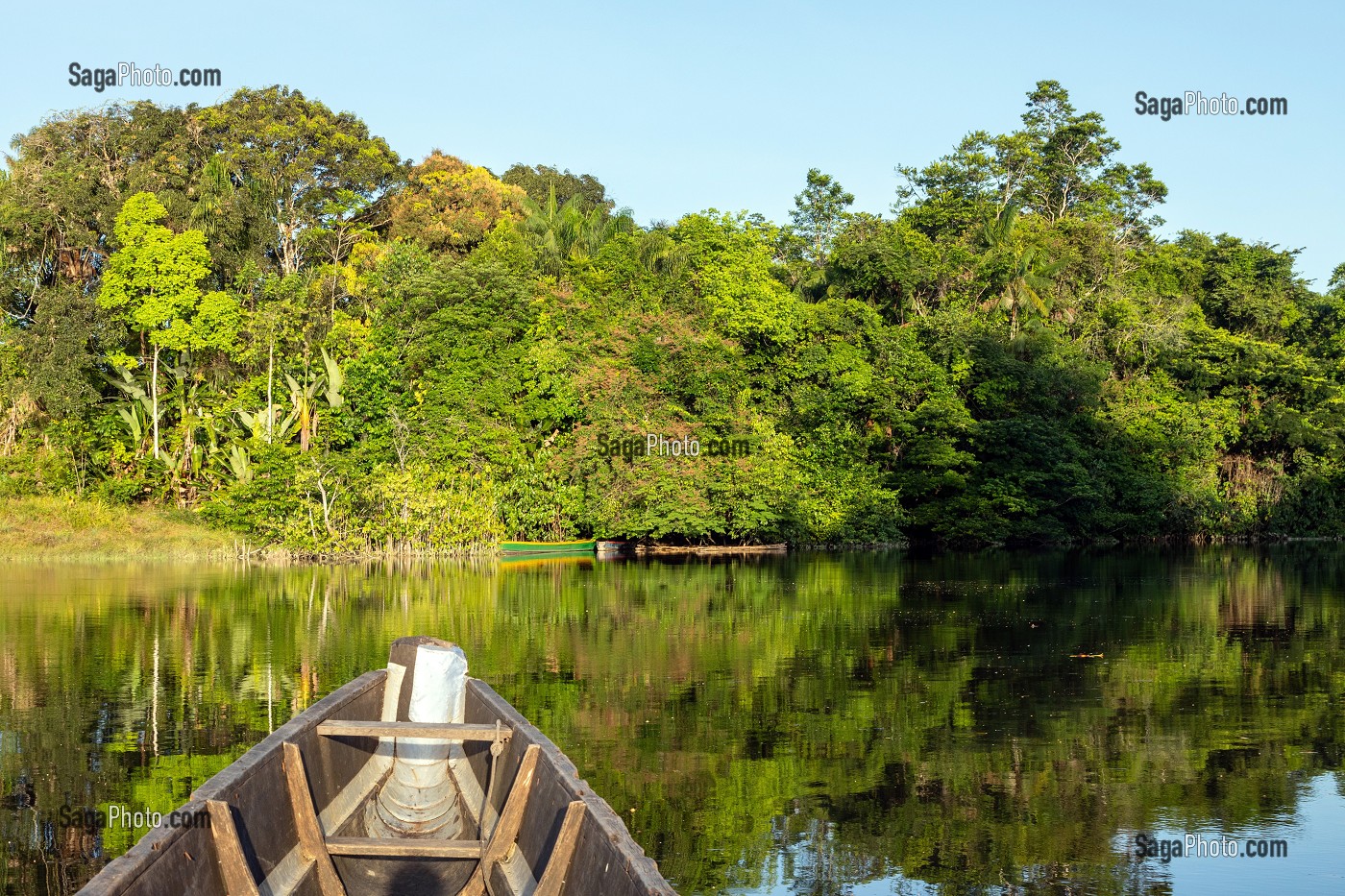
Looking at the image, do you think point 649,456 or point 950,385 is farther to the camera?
point 950,385

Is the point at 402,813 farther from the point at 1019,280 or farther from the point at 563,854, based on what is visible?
the point at 1019,280

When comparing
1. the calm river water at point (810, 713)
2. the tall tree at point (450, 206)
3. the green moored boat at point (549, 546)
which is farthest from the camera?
the tall tree at point (450, 206)

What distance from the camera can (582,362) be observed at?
33.7 meters

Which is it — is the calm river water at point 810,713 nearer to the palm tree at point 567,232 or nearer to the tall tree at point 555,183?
the palm tree at point 567,232

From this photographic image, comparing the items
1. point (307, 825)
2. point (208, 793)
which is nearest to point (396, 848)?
point (307, 825)

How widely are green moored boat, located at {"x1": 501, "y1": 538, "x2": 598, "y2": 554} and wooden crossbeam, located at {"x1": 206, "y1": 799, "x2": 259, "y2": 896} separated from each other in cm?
2605

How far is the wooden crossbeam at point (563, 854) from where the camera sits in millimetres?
4637

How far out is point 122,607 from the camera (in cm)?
1862

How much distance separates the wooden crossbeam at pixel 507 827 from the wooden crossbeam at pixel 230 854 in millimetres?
1168

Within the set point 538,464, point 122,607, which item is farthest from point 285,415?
point 122,607

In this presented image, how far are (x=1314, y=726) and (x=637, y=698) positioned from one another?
587 centimetres

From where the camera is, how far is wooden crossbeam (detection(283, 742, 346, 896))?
5.39 meters

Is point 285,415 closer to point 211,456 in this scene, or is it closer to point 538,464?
Result: point 211,456

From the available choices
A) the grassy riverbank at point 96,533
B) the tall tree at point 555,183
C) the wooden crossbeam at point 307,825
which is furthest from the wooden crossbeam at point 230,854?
the tall tree at point 555,183
